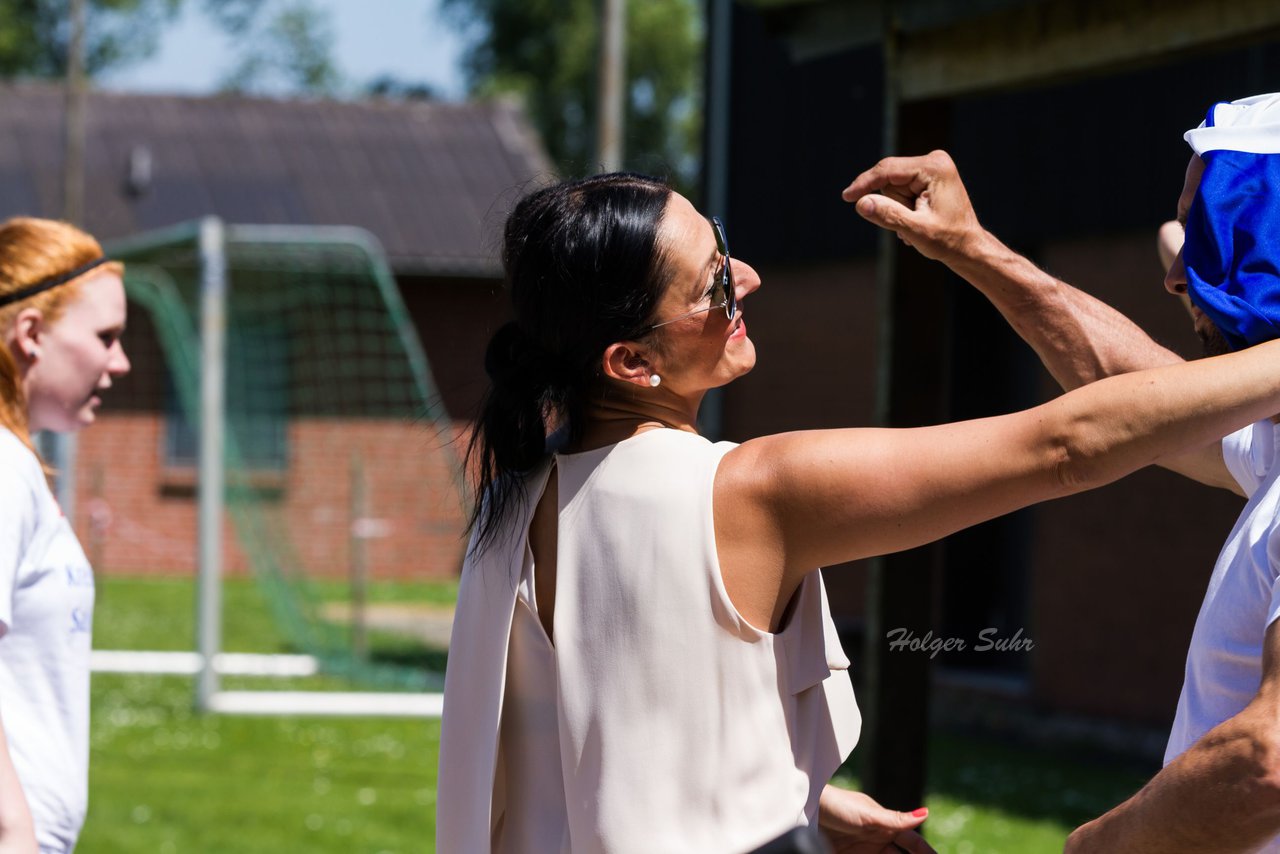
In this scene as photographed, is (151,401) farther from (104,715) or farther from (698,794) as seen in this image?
(698,794)

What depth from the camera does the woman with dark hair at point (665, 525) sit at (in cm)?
191

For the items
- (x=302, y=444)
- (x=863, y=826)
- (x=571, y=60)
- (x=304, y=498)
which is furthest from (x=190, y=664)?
(x=571, y=60)

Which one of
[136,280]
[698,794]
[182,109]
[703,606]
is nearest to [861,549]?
[703,606]

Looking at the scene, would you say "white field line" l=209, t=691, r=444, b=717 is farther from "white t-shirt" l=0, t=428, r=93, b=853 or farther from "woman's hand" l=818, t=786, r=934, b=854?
Answer: "woman's hand" l=818, t=786, r=934, b=854

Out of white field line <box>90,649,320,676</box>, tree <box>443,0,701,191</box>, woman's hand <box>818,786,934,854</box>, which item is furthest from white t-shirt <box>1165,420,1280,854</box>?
tree <box>443,0,701,191</box>

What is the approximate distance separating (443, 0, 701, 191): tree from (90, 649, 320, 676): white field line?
26.2m

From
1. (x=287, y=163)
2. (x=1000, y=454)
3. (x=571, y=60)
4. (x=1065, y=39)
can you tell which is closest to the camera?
(x=1000, y=454)

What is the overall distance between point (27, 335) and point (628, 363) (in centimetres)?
146

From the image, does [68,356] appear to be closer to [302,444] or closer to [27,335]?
[27,335]

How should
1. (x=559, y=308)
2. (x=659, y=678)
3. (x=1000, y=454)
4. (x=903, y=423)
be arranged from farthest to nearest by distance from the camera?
(x=903, y=423), (x=559, y=308), (x=659, y=678), (x=1000, y=454)

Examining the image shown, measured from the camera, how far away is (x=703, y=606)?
199 centimetres

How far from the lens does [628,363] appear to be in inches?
83.7

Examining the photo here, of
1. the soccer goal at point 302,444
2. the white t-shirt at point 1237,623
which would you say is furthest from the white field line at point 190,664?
the white t-shirt at point 1237,623

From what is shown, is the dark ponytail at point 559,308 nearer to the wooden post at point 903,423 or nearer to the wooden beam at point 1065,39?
the wooden beam at point 1065,39
